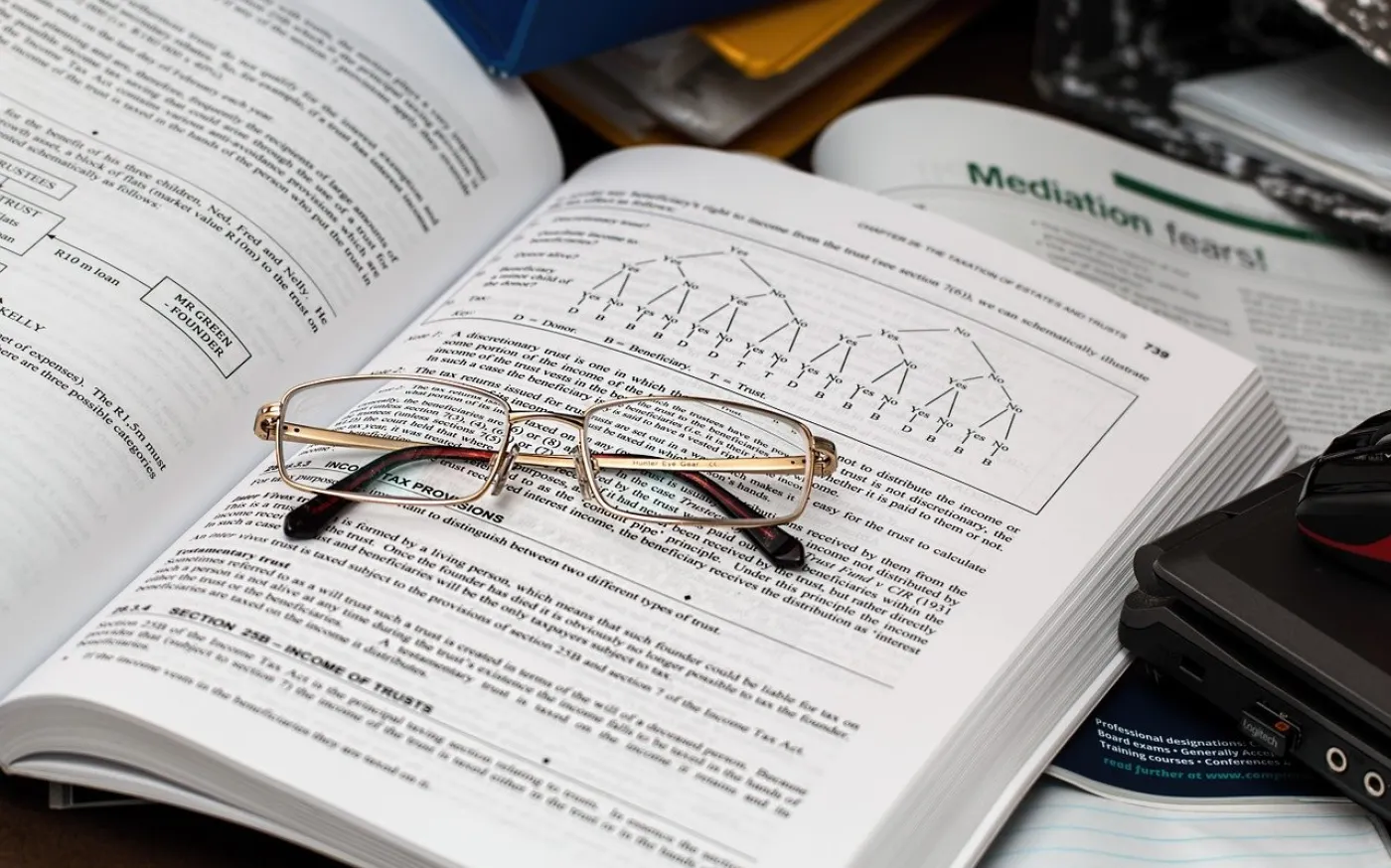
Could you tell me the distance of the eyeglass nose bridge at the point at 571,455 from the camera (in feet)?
1.80

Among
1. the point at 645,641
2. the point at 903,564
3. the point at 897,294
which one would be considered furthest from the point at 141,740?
the point at 897,294

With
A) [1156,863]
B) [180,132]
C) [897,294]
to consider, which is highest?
[180,132]

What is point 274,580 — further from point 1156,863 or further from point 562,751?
point 1156,863

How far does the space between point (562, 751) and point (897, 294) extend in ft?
1.02

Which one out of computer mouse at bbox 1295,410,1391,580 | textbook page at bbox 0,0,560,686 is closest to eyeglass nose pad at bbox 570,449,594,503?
textbook page at bbox 0,0,560,686

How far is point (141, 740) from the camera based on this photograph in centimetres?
48

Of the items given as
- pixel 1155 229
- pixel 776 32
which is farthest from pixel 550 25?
pixel 1155 229

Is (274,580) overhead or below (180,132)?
below

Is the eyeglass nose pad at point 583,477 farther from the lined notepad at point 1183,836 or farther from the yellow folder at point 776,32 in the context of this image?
the yellow folder at point 776,32

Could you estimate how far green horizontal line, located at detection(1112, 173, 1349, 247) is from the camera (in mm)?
860

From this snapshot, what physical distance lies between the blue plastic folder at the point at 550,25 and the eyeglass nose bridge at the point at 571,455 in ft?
0.90

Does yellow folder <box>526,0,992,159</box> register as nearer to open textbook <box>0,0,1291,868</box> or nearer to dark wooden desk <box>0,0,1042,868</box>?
open textbook <box>0,0,1291,868</box>

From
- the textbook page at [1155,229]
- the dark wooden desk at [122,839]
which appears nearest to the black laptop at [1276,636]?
the textbook page at [1155,229]

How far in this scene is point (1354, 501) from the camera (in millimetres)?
493
